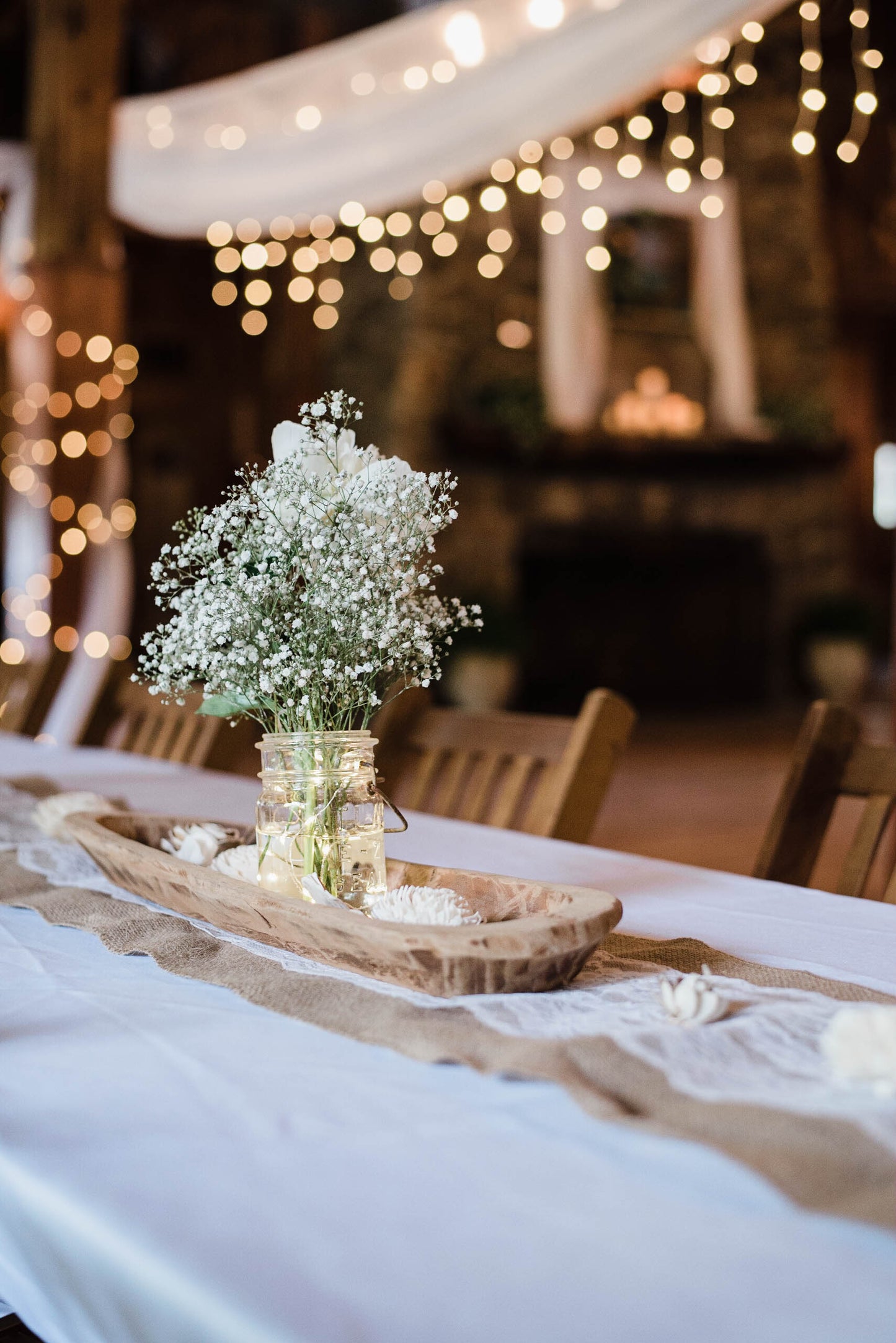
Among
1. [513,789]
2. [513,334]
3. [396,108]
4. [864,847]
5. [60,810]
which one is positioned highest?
[513,334]

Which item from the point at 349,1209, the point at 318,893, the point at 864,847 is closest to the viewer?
the point at 349,1209

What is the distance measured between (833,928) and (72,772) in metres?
1.50

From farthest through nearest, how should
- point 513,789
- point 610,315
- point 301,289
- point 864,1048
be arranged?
point 610,315 → point 301,289 → point 513,789 → point 864,1048

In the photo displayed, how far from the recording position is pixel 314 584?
0.93m

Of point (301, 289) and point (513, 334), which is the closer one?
point (301, 289)

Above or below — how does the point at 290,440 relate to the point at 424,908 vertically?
above

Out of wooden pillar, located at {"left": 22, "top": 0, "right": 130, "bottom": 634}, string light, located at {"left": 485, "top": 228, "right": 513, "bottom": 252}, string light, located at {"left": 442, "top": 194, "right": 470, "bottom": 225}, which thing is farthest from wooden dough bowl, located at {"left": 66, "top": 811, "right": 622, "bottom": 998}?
string light, located at {"left": 485, "top": 228, "right": 513, "bottom": 252}

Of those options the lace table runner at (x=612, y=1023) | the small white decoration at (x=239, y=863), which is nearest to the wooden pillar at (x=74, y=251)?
the small white decoration at (x=239, y=863)

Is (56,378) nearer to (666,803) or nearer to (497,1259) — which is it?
(666,803)

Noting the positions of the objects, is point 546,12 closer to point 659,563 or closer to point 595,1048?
point 595,1048

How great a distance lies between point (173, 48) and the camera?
284 inches

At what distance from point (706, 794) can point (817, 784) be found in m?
3.74

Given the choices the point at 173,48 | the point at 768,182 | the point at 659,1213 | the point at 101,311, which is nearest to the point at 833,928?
the point at 659,1213

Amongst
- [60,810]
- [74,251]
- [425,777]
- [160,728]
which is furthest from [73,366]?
[60,810]
